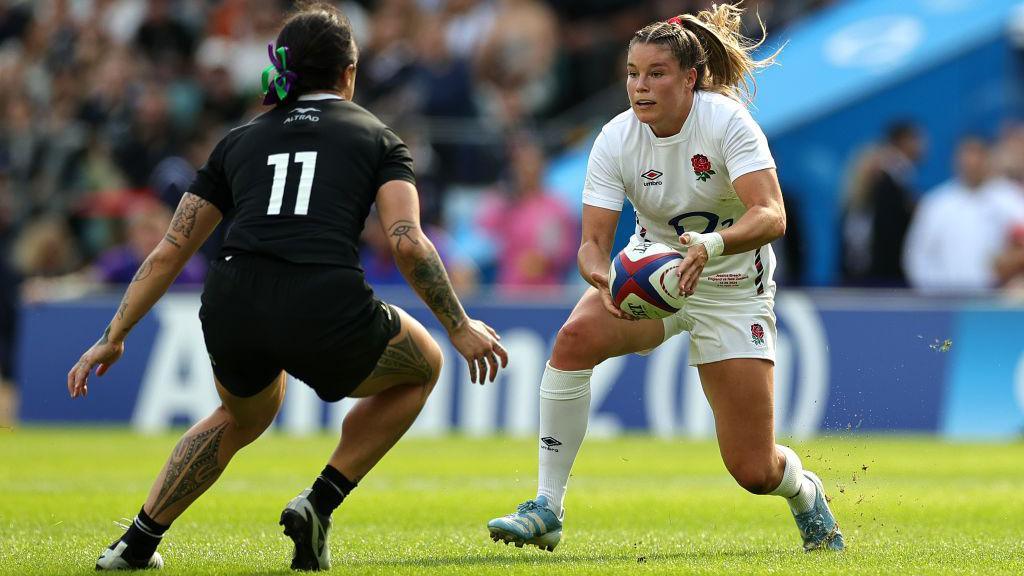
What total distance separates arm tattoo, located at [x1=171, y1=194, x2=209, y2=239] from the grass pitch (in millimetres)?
1268

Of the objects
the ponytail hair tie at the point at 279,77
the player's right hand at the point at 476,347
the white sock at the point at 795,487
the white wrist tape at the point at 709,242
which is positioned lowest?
the white sock at the point at 795,487

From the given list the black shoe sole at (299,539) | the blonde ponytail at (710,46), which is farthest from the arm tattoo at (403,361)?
the blonde ponytail at (710,46)

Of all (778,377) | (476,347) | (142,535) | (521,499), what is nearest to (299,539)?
(142,535)

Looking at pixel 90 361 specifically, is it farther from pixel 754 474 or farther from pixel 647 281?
pixel 754 474

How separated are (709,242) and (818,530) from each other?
1.53 metres

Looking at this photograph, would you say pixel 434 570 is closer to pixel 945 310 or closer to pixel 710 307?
→ pixel 710 307

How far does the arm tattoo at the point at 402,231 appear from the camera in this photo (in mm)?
5527

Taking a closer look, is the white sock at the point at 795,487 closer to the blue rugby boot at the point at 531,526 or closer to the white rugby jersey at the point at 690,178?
the white rugby jersey at the point at 690,178

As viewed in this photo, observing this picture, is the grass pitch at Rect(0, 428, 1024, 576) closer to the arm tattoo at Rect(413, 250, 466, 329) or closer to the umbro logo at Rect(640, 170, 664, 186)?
the arm tattoo at Rect(413, 250, 466, 329)

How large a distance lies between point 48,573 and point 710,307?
2804mm

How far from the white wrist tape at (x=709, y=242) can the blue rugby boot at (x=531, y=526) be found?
1333 mm

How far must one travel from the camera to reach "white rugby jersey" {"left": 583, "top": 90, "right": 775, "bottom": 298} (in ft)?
20.8

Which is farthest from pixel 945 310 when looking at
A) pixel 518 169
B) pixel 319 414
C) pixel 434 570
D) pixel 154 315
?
pixel 434 570

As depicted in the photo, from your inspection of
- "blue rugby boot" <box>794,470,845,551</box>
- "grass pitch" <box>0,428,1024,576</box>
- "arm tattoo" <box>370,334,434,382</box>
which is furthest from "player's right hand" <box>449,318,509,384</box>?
"blue rugby boot" <box>794,470,845,551</box>
